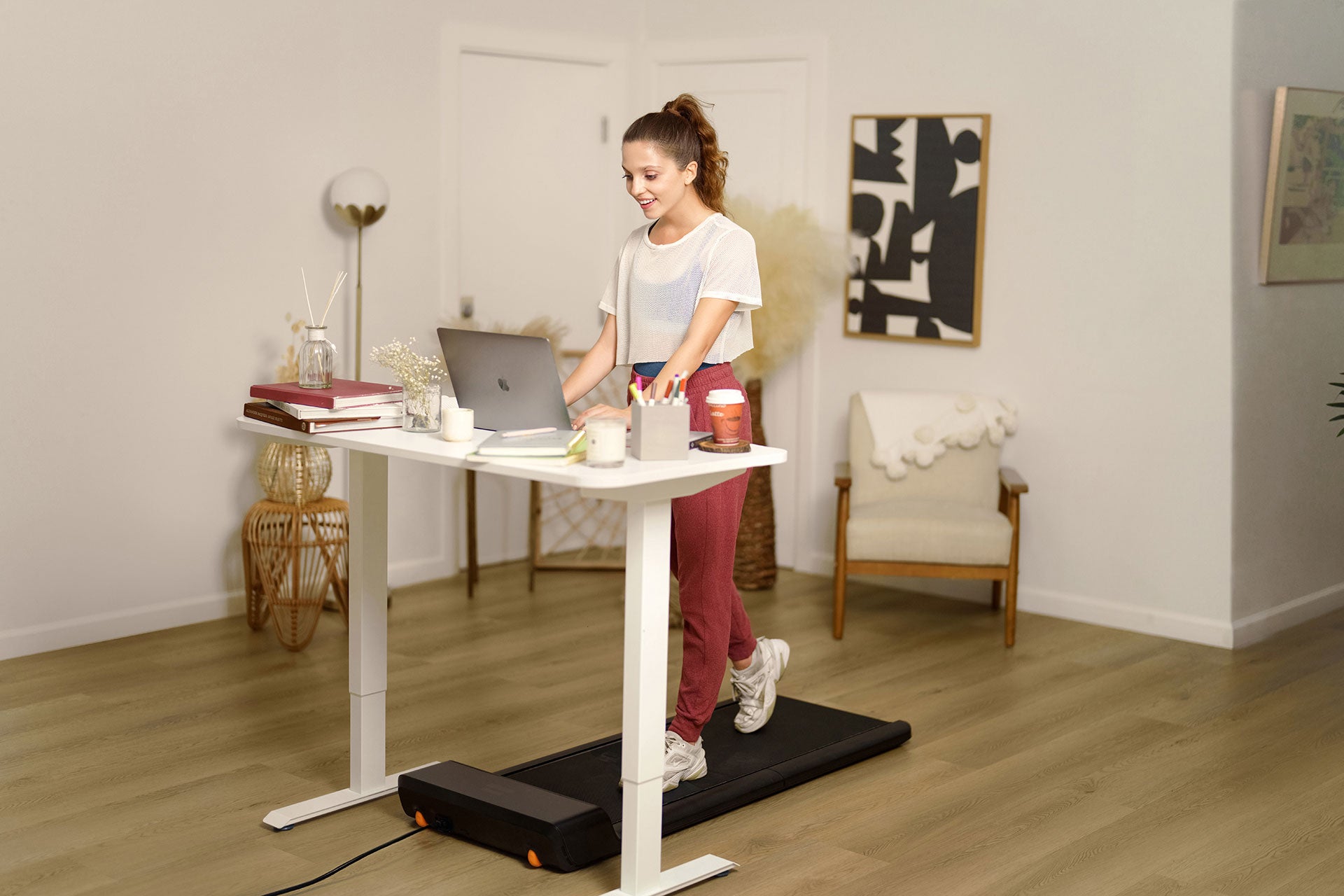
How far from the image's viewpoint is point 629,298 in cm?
339

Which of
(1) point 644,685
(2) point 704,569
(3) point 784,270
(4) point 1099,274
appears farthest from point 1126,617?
(1) point 644,685

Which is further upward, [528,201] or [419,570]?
[528,201]

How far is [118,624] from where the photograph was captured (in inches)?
192

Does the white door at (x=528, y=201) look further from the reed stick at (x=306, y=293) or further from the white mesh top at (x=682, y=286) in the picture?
the white mesh top at (x=682, y=286)

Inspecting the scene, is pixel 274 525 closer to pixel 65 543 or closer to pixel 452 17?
pixel 65 543

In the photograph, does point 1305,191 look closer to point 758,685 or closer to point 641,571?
point 758,685

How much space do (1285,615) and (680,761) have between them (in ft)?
9.78

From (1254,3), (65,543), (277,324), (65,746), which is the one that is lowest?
(65,746)

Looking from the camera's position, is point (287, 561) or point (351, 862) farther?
point (287, 561)

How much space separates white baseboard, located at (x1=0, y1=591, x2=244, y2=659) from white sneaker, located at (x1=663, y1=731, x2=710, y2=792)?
2341mm

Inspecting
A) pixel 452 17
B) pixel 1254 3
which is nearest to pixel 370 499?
pixel 452 17

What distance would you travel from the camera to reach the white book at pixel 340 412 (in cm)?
310

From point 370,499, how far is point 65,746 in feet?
4.08

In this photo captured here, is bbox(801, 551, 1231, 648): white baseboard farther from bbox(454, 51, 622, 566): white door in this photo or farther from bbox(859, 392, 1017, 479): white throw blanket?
bbox(454, 51, 622, 566): white door
